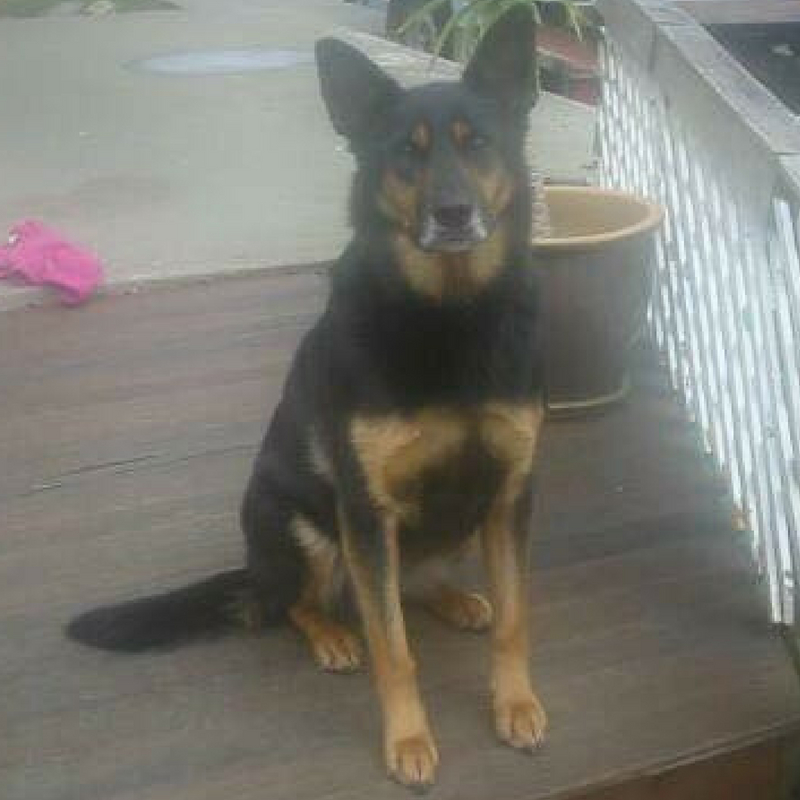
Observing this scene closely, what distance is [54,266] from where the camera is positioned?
421 centimetres

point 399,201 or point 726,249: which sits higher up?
point 399,201

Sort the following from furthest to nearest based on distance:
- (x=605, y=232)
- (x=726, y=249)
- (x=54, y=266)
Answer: (x=54, y=266) < (x=605, y=232) < (x=726, y=249)

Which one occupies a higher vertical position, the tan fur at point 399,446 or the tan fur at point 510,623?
the tan fur at point 399,446

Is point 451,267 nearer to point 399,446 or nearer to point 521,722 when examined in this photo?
point 399,446

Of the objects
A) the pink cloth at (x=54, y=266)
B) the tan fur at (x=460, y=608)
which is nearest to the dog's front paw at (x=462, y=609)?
the tan fur at (x=460, y=608)

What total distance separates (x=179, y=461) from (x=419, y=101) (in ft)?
4.68

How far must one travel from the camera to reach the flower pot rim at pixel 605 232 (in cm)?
317

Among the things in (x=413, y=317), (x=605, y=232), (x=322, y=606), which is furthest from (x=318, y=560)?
(x=605, y=232)

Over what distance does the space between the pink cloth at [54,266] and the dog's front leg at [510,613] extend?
2.32 m

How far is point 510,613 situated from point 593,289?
1231 millimetres

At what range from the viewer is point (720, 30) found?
405cm

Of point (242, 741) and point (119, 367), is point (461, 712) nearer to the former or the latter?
point (242, 741)

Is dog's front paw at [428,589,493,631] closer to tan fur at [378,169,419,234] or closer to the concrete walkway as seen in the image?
tan fur at [378,169,419,234]

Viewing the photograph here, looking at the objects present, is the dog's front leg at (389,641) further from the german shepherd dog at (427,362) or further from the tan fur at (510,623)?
the tan fur at (510,623)
